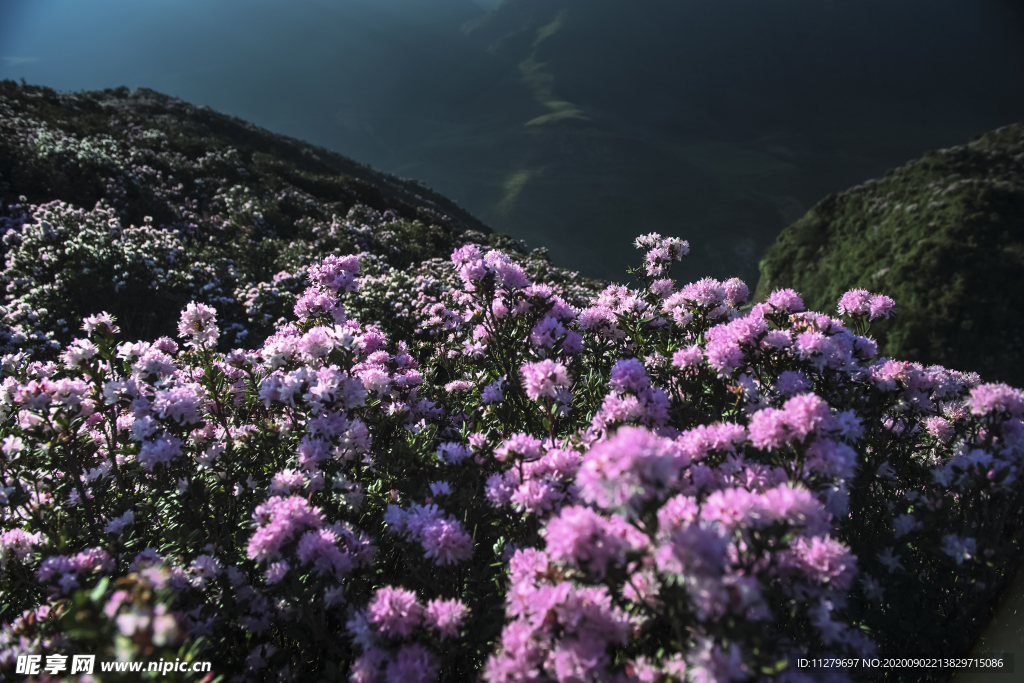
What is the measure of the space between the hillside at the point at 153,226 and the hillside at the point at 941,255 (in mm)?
8734

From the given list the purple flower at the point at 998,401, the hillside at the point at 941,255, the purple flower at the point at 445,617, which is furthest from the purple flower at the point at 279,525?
the hillside at the point at 941,255

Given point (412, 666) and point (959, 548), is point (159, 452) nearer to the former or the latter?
point (412, 666)

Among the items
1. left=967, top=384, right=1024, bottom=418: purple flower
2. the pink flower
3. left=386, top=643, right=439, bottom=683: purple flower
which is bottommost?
left=386, top=643, right=439, bottom=683: purple flower

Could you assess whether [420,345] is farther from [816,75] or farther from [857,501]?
[816,75]

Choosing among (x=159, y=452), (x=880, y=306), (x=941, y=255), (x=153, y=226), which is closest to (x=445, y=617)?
(x=159, y=452)

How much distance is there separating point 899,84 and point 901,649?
156m

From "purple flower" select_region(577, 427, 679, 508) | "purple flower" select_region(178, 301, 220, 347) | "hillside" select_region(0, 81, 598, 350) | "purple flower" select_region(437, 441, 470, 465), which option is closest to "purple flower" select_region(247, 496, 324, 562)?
"purple flower" select_region(437, 441, 470, 465)

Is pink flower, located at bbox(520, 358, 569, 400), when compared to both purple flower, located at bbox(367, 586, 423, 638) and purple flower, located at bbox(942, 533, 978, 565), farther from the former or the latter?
purple flower, located at bbox(942, 533, 978, 565)

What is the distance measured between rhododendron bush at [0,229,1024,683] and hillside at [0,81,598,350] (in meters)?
4.91

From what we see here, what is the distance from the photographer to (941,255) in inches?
441

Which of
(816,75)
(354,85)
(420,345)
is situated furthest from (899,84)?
(354,85)

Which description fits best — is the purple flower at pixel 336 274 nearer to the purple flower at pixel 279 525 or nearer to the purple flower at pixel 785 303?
the purple flower at pixel 279 525

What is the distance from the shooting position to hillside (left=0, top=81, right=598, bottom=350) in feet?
27.6

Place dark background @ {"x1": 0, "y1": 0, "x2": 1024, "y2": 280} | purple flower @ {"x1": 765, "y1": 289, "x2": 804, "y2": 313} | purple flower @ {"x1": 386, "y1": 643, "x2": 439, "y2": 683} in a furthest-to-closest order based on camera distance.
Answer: dark background @ {"x1": 0, "y1": 0, "x2": 1024, "y2": 280}
purple flower @ {"x1": 765, "y1": 289, "x2": 804, "y2": 313}
purple flower @ {"x1": 386, "y1": 643, "x2": 439, "y2": 683}
